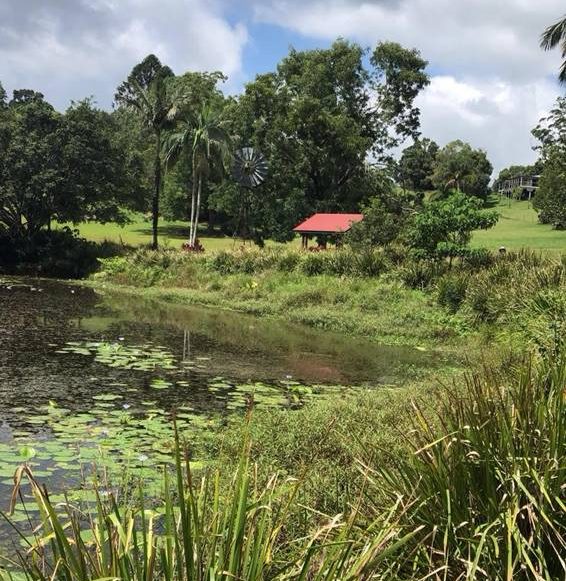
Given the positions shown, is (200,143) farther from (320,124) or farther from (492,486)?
(492,486)

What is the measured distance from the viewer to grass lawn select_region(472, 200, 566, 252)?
39.8 metres

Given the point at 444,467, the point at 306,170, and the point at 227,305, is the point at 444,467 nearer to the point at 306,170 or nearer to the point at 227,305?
the point at 227,305

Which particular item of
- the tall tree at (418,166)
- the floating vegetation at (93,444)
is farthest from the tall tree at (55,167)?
the tall tree at (418,166)

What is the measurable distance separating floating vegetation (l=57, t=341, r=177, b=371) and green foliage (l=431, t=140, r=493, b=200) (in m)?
59.6

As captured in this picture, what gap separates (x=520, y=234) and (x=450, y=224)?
30133mm

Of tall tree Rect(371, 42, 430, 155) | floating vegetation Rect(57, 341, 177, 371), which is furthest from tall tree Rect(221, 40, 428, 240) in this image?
floating vegetation Rect(57, 341, 177, 371)

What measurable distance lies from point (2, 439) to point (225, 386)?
4139mm

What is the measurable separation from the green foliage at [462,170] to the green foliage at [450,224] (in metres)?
47.5

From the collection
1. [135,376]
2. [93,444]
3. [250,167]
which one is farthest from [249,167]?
[93,444]

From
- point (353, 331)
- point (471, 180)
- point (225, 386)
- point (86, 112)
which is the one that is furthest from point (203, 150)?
point (471, 180)

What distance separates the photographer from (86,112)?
129ft

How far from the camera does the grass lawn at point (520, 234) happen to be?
39812 millimetres

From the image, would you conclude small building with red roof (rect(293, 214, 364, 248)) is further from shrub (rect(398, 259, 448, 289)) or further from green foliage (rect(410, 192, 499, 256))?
shrub (rect(398, 259, 448, 289))

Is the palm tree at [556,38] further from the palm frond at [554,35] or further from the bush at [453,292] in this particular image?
the bush at [453,292]
